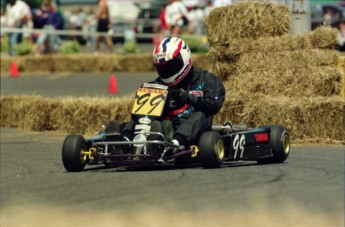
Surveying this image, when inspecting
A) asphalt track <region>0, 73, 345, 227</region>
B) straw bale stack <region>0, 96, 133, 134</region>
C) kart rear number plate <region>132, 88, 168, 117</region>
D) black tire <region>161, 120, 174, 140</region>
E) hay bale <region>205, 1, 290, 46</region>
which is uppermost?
hay bale <region>205, 1, 290, 46</region>

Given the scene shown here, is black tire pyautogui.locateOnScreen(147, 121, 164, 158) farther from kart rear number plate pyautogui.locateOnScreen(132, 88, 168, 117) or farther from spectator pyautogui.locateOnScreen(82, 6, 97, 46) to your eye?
spectator pyautogui.locateOnScreen(82, 6, 97, 46)

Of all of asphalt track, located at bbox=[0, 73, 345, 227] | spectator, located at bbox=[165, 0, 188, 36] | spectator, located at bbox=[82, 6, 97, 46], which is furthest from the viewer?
spectator, located at bbox=[82, 6, 97, 46]

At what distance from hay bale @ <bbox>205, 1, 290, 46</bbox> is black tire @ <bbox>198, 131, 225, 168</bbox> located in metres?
4.14

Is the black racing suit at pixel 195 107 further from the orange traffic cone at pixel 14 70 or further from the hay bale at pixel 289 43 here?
the orange traffic cone at pixel 14 70

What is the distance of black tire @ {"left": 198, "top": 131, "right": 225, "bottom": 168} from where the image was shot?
9.16 meters

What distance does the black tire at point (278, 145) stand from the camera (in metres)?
9.81

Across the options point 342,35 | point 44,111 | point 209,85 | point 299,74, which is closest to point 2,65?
point 342,35

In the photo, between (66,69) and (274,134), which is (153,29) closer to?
(66,69)

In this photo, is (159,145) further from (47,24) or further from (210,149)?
(47,24)

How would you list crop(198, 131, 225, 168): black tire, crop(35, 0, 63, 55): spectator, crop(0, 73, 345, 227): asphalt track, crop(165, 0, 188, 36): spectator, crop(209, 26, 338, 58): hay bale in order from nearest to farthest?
crop(0, 73, 345, 227): asphalt track < crop(198, 131, 225, 168): black tire < crop(209, 26, 338, 58): hay bale < crop(165, 0, 188, 36): spectator < crop(35, 0, 63, 55): spectator

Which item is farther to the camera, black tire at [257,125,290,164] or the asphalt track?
black tire at [257,125,290,164]

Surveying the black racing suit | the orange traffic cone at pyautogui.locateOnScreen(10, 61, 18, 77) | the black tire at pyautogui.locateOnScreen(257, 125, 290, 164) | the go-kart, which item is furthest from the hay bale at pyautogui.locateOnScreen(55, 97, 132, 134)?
the orange traffic cone at pyautogui.locateOnScreen(10, 61, 18, 77)

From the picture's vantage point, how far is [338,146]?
1104cm

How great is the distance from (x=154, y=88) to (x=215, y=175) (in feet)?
4.08
